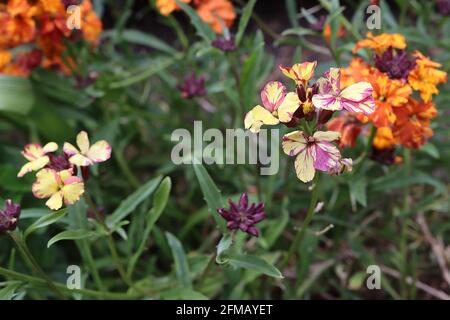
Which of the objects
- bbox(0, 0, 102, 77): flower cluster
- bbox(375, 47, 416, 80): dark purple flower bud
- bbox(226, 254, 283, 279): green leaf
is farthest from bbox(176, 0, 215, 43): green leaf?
bbox(226, 254, 283, 279): green leaf

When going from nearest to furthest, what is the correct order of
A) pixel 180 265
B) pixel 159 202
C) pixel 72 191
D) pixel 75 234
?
pixel 72 191
pixel 75 234
pixel 159 202
pixel 180 265

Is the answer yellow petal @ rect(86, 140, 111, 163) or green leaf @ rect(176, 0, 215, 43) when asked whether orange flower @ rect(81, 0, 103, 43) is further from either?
yellow petal @ rect(86, 140, 111, 163)

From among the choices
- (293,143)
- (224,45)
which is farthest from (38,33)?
(293,143)

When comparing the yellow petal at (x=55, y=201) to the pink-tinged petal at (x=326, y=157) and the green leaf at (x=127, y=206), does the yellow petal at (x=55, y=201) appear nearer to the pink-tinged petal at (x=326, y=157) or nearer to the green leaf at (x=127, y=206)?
the green leaf at (x=127, y=206)

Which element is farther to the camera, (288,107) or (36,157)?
(36,157)

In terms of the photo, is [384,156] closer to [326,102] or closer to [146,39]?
[326,102]

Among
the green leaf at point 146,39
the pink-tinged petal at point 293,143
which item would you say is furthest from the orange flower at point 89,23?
the pink-tinged petal at point 293,143
